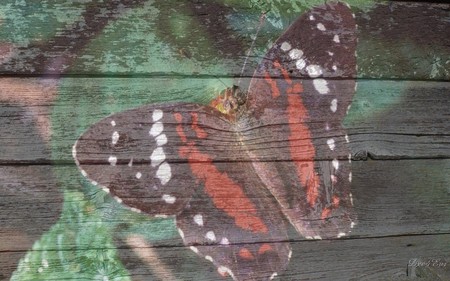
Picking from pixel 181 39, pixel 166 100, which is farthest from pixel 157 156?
pixel 181 39

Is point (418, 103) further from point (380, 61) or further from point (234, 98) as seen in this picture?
point (234, 98)

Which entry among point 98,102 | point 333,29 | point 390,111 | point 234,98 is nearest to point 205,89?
point 234,98

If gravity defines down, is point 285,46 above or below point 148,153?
above

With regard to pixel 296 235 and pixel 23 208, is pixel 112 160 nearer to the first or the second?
pixel 23 208

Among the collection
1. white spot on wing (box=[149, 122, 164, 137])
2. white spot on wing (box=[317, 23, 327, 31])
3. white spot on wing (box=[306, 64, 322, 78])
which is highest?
white spot on wing (box=[317, 23, 327, 31])

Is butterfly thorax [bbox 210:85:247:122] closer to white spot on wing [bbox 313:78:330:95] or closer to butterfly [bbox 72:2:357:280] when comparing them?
butterfly [bbox 72:2:357:280]

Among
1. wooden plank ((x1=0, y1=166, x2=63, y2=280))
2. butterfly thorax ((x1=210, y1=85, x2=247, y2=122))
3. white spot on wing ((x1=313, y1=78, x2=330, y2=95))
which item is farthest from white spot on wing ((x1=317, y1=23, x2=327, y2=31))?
wooden plank ((x1=0, y1=166, x2=63, y2=280))
